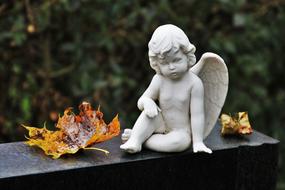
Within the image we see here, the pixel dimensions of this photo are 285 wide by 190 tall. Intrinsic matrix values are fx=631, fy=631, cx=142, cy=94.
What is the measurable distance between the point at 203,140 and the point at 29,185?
0.64 metres

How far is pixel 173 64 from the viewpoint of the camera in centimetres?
199

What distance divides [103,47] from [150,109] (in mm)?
1191

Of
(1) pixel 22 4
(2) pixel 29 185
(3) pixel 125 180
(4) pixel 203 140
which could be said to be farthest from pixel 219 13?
(2) pixel 29 185

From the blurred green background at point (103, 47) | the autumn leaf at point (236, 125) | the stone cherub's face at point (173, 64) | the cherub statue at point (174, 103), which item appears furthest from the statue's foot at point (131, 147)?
the blurred green background at point (103, 47)

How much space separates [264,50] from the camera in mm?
3408

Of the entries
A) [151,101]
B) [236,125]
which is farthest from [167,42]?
[236,125]

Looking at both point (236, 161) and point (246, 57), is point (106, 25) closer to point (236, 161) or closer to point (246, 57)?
point (246, 57)

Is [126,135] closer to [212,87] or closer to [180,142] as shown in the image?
[180,142]

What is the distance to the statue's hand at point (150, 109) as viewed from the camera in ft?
6.54

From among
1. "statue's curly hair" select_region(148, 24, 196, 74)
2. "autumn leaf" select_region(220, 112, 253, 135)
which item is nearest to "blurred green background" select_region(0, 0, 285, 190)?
"autumn leaf" select_region(220, 112, 253, 135)

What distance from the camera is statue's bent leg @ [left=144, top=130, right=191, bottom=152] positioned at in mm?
2039

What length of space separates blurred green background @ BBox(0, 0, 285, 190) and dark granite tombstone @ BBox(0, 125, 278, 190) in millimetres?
897

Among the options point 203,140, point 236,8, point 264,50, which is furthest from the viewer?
point 264,50

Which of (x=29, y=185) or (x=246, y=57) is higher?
(x=246, y=57)
